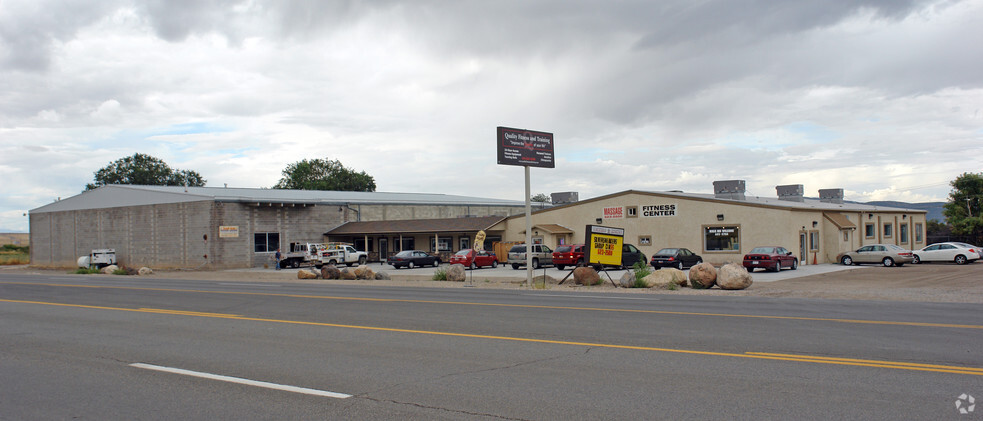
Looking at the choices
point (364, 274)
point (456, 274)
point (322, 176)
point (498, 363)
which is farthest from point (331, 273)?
point (322, 176)

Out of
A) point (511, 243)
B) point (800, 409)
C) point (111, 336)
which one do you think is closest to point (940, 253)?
point (511, 243)

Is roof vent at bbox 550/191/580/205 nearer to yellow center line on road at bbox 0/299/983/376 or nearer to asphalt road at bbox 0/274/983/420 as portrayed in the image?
asphalt road at bbox 0/274/983/420

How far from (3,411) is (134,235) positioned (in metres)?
53.9

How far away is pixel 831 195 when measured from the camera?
2216 inches

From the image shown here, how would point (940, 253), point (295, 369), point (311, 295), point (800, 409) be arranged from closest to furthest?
point (800, 409) → point (295, 369) → point (311, 295) → point (940, 253)

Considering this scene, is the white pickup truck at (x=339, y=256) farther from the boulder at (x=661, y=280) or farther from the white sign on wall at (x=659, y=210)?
the boulder at (x=661, y=280)

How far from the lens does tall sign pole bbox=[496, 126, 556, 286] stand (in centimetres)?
2741

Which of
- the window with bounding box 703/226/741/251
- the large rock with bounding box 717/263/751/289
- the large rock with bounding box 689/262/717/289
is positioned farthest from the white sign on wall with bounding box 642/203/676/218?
the large rock with bounding box 717/263/751/289

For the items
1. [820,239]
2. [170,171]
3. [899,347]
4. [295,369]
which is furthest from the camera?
[170,171]

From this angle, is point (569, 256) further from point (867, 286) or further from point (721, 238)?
Result: point (867, 286)

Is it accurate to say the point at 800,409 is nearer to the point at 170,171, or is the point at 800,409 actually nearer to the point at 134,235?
the point at 134,235

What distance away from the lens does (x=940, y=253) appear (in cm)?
3766

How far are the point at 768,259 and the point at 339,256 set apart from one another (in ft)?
93.6

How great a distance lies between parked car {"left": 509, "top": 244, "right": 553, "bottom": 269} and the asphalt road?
2414 cm
